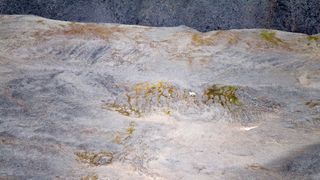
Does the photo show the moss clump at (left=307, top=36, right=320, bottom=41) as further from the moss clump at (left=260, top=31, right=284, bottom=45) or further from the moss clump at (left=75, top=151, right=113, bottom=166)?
the moss clump at (left=75, top=151, right=113, bottom=166)

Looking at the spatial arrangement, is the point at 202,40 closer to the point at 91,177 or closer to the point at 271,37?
the point at 271,37

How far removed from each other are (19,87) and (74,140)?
1.45 meters

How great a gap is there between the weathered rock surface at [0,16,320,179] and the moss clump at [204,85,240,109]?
0.02 meters

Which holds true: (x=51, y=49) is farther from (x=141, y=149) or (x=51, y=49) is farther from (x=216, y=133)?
(x=216, y=133)

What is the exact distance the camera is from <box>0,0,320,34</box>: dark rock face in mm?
6758

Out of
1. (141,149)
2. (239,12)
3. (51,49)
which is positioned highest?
(239,12)

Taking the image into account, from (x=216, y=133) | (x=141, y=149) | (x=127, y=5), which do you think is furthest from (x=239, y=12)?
(x=141, y=149)

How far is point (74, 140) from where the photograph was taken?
393 centimetres

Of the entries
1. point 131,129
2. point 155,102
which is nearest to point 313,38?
point 155,102

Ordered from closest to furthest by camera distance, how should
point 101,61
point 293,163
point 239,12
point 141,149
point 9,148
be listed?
point 293,163 < point 9,148 < point 141,149 < point 101,61 < point 239,12

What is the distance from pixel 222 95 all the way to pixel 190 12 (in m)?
2.79

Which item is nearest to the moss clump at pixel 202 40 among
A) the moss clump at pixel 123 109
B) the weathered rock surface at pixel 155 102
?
A: the weathered rock surface at pixel 155 102

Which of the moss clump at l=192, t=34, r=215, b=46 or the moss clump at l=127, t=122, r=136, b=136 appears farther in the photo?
the moss clump at l=192, t=34, r=215, b=46

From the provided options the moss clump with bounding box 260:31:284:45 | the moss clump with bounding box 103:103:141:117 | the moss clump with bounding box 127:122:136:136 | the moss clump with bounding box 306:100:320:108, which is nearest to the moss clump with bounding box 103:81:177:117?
the moss clump with bounding box 103:103:141:117
